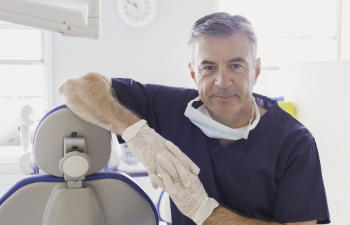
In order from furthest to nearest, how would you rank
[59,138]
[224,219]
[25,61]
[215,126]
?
[25,61] < [215,126] < [224,219] < [59,138]

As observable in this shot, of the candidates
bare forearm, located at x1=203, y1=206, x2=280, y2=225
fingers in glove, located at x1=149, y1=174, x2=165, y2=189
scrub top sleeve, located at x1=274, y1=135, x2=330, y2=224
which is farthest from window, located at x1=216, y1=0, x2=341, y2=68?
fingers in glove, located at x1=149, y1=174, x2=165, y2=189

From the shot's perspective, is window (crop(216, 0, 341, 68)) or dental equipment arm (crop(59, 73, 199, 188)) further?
window (crop(216, 0, 341, 68))

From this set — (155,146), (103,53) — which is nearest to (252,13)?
(103,53)

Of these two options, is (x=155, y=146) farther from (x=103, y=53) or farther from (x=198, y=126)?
(x=103, y=53)

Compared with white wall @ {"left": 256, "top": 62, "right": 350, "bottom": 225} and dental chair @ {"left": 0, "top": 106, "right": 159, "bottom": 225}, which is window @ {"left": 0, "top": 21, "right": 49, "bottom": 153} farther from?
dental chair @ {"left": 0, "top": 106, "right": 159, "bottom": 225}

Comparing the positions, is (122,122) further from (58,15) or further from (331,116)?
(331,116)

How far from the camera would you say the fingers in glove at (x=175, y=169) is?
91 cm

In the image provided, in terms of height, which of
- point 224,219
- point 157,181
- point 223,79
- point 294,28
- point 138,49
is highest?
point 294,28

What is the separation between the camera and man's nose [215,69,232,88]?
1.07 meters

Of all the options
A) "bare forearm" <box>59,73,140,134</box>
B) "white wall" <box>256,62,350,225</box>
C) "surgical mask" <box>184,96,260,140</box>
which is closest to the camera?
"bare forearm" <box>59,73,140,134</box>

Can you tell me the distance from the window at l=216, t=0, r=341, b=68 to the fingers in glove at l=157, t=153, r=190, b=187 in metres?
2.89

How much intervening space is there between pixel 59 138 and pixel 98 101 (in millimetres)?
222

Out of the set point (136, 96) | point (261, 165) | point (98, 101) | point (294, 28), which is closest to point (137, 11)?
point (294, 28)

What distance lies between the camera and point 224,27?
108cm
